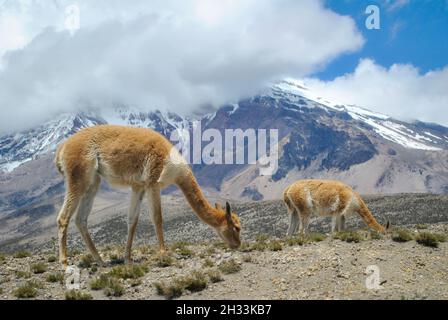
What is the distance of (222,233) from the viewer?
14430 mm

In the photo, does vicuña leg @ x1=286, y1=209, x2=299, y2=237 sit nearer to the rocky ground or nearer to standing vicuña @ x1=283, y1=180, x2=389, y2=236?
standing vicuña @ x1=283, y1=180, x2=389, y2=236

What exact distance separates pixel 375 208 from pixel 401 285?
65.7 meters

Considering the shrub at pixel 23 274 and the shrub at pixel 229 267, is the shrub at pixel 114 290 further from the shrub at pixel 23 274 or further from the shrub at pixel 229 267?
the shrub at pixel 23 274

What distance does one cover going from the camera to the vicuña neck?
46.9ft

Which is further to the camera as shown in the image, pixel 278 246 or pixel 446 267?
pixel 278 246

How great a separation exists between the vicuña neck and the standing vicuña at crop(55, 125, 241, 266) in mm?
489

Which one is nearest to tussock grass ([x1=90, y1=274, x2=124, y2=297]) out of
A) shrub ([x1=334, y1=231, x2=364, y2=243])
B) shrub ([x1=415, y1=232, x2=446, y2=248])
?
shrub ([x1=334, y1=231, x2=364, y2=243])

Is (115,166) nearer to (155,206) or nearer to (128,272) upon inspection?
(155,206)

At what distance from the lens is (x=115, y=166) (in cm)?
1323

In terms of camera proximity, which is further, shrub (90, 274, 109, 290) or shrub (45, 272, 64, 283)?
shrub (45, 272, 64, 283)

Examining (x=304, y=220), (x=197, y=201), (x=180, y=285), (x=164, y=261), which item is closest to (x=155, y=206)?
(x=197, y=201)
